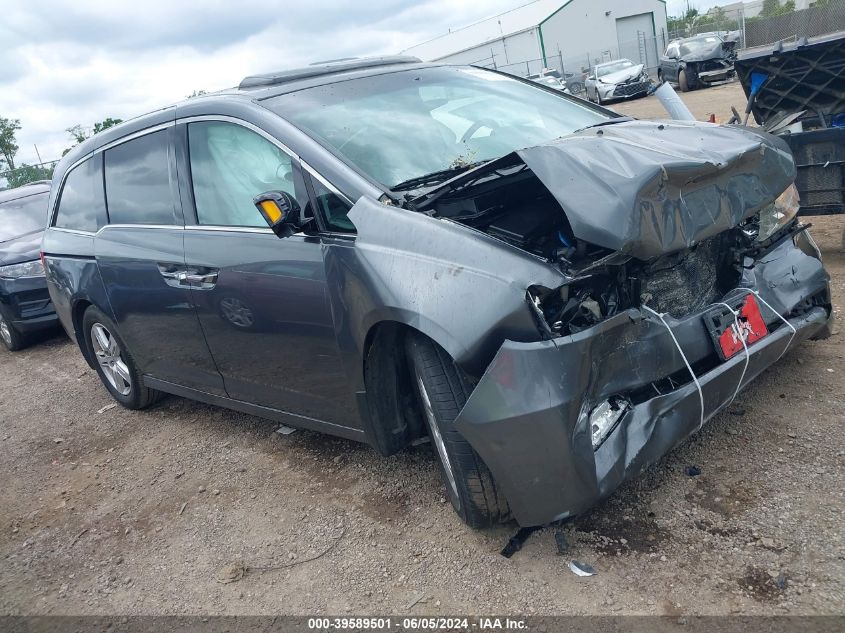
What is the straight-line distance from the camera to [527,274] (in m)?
2.43

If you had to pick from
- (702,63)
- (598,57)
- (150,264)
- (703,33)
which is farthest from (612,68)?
(150,264)

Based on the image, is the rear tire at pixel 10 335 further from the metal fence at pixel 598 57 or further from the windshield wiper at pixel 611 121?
the metal fence at pixel 598 57

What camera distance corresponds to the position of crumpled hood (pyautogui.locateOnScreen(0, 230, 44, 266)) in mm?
7586

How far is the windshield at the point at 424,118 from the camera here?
3.21m

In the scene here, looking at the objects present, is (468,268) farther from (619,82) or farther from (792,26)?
(792,26)

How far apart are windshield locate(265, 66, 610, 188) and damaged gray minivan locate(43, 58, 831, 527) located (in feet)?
0.04

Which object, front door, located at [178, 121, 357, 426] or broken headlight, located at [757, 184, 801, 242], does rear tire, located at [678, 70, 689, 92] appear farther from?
front door, located at [178, 121, 357, 426]

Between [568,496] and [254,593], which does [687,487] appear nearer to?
[568,496]

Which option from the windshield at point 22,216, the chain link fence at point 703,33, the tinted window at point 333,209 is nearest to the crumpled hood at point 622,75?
the chain link fence at point 703,33

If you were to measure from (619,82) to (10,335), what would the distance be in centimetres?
2085

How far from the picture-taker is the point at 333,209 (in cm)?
303

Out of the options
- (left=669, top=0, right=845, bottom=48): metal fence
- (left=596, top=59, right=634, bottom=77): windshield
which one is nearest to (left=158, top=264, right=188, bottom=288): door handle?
(left=596, top=59, right=634, bottom=77): windshield

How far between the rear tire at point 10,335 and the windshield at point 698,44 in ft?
68.9

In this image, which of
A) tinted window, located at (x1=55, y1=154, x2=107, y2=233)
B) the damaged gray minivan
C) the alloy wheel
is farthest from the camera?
the alloy wheel
